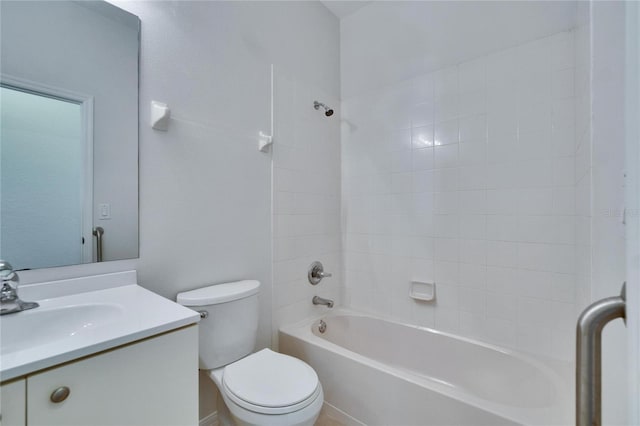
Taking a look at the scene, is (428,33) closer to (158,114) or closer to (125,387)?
(158,114)

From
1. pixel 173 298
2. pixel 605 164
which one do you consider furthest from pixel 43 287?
pixel 605 164

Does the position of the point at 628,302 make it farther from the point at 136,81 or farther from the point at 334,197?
the point at 334,197

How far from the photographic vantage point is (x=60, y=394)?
69 cm

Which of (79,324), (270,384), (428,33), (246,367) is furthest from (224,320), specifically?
(428,33)

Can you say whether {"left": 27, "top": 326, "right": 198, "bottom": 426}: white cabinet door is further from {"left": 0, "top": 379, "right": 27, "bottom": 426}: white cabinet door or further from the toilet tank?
the toilet tank

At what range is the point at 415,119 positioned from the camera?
2.02m

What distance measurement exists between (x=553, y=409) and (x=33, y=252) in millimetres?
2063

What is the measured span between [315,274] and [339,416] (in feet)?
2.85

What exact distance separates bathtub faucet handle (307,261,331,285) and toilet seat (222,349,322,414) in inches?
28.6

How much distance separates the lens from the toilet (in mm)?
1105

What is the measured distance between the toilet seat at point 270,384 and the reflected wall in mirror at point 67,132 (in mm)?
718

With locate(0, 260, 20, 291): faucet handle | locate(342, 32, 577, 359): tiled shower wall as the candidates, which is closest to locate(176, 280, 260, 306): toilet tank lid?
locate(0, 260, 20, 291): faucet handle

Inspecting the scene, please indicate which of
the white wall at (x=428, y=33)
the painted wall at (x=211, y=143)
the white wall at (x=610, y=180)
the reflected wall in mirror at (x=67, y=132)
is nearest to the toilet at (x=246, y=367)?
the painted wall at (x=211, y=143)

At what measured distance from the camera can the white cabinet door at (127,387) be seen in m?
0.68
